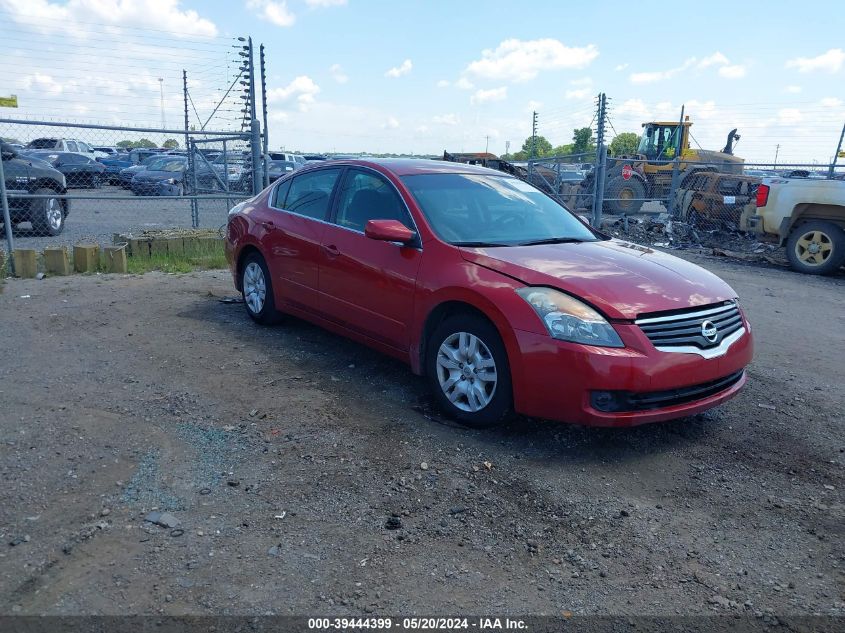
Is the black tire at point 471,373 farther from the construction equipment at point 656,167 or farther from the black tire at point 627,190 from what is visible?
the black tire at point 627,190

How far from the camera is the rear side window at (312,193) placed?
5754 mm

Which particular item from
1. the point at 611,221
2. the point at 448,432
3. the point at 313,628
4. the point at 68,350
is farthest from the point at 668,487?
the point at 611,221

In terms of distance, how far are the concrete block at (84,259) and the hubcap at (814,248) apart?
420 inches

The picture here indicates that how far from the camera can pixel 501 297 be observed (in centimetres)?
407

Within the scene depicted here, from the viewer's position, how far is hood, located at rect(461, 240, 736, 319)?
396 cm

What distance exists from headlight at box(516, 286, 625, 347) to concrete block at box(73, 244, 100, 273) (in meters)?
7.22

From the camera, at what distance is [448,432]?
4.24 m

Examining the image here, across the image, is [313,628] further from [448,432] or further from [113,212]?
[113,212]

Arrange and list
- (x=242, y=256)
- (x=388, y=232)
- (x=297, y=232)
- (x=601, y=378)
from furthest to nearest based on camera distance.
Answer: (x=242, y=256) → (x=297, y=232) → (x=388, y=232) → (x=601, y=378)

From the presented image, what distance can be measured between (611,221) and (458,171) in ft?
38.8

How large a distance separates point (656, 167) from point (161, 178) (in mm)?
15399

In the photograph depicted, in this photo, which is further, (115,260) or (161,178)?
(161,178)

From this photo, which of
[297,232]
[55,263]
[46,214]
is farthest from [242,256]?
[46,214]

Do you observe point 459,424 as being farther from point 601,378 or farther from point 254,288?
point 254,288
